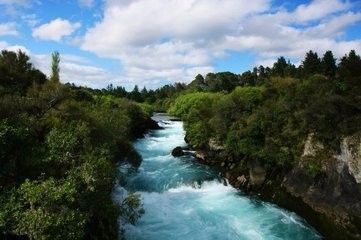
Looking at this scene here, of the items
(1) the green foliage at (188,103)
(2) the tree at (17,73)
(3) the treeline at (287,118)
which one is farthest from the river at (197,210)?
(1) the green foliage at (188,103)

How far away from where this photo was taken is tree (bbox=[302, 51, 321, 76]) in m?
50.8

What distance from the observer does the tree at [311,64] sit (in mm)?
50812

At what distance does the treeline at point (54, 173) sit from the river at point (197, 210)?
5930 millimetres

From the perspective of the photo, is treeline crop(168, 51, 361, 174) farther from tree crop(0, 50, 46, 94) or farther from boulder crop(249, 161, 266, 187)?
tree crop(0, 50, 46, 94)

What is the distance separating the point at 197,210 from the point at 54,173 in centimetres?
1324

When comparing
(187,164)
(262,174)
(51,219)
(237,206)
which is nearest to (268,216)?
(237,206)

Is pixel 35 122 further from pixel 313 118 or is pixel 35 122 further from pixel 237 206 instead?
pixel 313 118

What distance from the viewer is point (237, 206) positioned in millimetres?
31109

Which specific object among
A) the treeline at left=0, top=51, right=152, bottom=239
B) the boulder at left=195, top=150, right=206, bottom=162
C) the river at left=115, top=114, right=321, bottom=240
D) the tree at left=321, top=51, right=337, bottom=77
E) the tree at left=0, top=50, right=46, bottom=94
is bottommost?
the river at left=115, top=114, right=321, bottom=240

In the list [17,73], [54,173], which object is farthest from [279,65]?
[54,173]

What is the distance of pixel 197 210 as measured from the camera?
99.0 ft

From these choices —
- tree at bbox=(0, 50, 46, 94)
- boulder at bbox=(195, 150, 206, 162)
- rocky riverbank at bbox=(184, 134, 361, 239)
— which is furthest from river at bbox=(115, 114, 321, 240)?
tree at bbox=(0, 50, 46, 94)

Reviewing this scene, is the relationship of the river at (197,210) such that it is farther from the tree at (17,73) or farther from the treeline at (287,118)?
the tree at (17,73)

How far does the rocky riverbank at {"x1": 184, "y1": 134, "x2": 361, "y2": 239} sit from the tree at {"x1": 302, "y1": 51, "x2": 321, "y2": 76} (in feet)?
67.1
